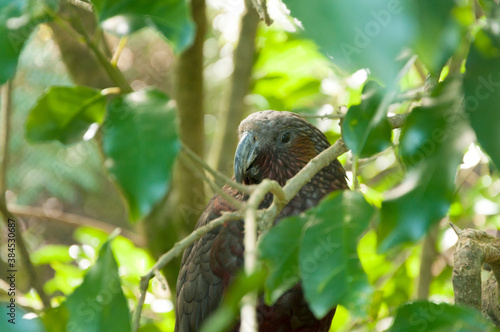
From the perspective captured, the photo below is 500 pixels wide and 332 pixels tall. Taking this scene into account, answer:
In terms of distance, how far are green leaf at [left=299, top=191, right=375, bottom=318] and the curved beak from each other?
973 millimetres

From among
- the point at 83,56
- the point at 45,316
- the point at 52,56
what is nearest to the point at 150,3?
the point at 45,316

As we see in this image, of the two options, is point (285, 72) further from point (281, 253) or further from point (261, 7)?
point (281, 253)

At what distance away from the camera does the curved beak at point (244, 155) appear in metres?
1.65

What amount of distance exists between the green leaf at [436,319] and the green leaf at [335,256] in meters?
0.08

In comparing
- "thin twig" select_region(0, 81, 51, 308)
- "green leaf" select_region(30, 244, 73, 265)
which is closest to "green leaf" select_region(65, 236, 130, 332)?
"thin twig" select_region(0, 81, 51, 308)

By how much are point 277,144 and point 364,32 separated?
4.32 ft

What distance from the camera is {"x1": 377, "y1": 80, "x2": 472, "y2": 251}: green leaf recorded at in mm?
599

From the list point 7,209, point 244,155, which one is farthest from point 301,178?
point 7,209

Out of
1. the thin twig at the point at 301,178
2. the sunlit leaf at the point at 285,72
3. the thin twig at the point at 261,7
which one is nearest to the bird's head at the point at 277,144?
the sunlit leaf at the point at 285,72

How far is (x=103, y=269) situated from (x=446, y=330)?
422 millimetres

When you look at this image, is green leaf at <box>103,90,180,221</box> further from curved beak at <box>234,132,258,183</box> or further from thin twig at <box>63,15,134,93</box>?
curved beak at <box>234,132,258,183</box>

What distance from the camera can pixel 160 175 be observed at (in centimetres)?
60

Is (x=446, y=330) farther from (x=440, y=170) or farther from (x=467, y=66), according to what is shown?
(x=467, y=66)

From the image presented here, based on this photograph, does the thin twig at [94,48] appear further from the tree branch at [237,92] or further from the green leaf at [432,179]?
the tree branch at [237,92]
